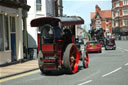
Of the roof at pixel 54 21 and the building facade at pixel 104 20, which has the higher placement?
the building facade at pixel 104 20

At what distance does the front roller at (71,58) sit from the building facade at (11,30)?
617 centimetres

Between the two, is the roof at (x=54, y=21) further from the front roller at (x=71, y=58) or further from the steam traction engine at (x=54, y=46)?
the front roller at (x=71, y=58)

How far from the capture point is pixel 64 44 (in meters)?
10.8

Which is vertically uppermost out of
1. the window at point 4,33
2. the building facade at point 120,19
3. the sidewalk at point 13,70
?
the building facade at point 120,19

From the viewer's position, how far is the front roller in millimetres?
9992

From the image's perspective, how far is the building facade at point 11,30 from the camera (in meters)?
15.4

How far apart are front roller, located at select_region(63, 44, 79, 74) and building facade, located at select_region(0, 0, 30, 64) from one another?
6.17m

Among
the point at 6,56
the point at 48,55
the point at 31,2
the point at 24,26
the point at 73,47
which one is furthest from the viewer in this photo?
the point at 31,2

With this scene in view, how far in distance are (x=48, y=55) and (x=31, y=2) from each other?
2107 cm

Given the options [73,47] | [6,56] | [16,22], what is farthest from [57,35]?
[16,22]

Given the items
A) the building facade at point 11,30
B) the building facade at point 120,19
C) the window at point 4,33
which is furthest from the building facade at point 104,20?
the window at point 4,33

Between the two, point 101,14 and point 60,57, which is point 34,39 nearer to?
point 60,57

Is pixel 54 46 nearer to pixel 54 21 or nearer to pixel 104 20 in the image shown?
pixel 54 21

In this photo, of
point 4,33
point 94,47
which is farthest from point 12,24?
point 94,47
